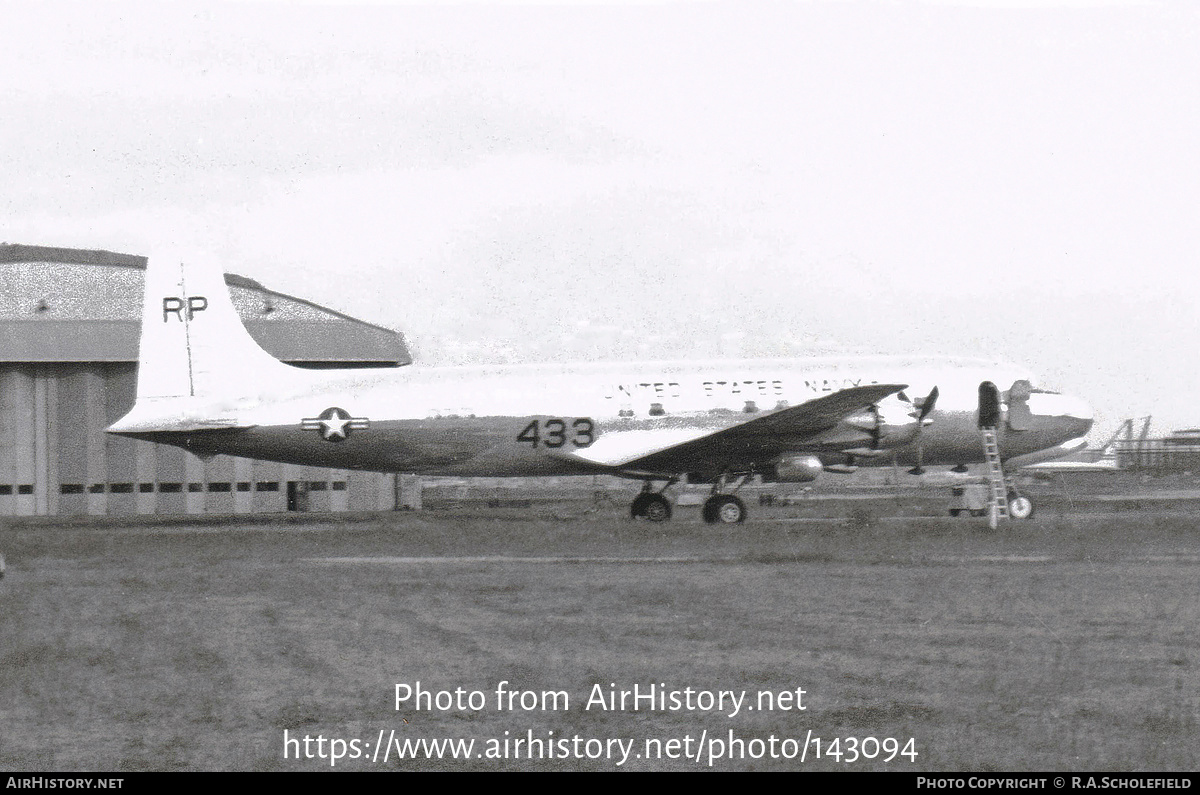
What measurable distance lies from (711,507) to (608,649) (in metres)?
21.8

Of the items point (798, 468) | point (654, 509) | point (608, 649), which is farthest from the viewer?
point (654, 509)

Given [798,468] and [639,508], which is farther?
[639,508]

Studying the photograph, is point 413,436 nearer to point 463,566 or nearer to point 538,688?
point 463,566

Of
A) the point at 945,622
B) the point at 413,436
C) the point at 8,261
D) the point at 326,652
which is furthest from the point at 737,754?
the point at 8,261

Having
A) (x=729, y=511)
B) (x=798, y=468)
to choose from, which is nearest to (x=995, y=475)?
(x=798, y=468)

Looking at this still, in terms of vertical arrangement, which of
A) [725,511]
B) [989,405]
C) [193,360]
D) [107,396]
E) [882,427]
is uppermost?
[193,360]

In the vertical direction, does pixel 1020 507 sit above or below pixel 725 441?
below

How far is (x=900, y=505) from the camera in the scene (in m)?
42.9

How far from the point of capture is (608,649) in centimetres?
1327

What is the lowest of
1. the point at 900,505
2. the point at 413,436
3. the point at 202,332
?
the point at 900,505

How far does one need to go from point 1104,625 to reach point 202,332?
26317 millimetres

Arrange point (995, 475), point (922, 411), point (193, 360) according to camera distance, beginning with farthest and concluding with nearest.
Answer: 1. point (922, 411)
2. point (193, 360)
3. point (995, 475)

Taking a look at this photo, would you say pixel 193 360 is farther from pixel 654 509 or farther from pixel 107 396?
pixel 107 396
